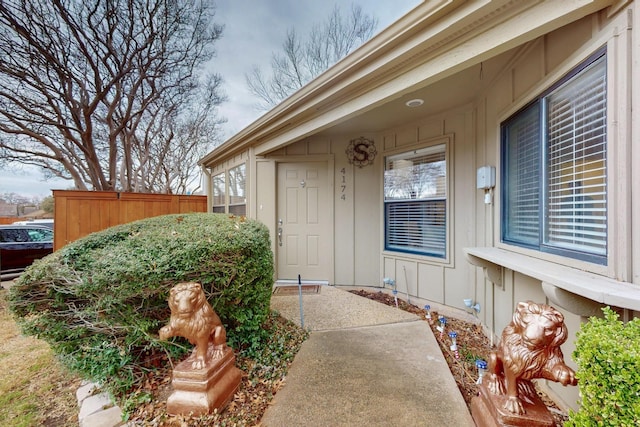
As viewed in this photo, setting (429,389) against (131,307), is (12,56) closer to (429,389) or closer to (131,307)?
(131,307)

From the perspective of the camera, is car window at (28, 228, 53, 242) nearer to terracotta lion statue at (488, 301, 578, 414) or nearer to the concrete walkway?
the concrete walkway

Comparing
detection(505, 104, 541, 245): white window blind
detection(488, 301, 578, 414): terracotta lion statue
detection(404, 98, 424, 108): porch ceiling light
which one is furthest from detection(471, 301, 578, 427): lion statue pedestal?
detection(404, 98, 424, 108): porch ceiling light

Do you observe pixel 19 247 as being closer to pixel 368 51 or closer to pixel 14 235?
pixel 14 235

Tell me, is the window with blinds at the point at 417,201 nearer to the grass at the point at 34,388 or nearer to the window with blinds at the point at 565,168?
the window with blinds at the point at 565,168

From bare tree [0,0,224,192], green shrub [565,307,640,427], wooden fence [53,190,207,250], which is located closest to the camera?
green shrub [565,307,640,427]

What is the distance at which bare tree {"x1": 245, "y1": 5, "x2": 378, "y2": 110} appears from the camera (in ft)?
25.6

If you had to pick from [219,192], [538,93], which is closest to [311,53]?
[219,192]

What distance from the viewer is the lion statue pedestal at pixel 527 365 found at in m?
1.12

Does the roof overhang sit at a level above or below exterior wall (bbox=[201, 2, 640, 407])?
above

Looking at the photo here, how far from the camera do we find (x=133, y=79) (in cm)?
825

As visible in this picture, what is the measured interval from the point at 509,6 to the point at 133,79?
1020 centimetres

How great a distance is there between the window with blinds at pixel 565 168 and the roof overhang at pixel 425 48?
391mm

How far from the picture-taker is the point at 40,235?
5477mm

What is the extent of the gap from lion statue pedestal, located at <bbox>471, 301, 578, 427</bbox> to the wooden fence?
6.83m
